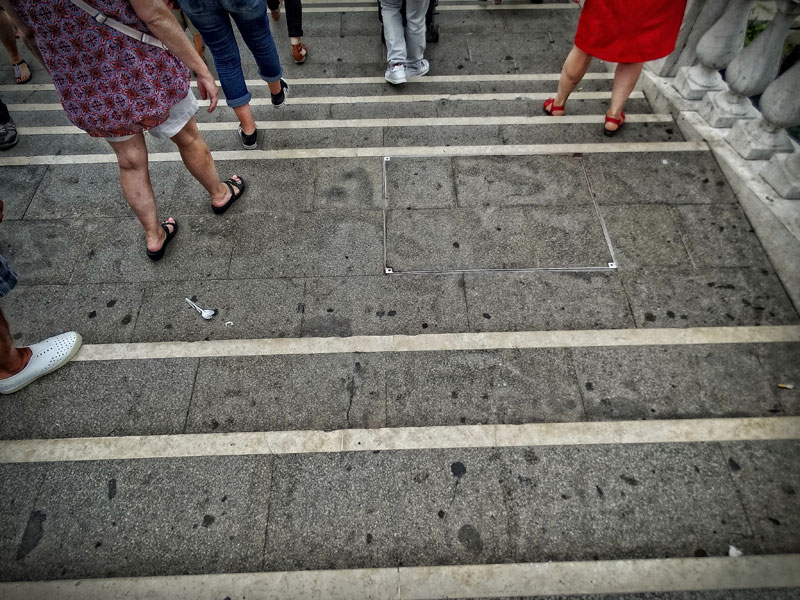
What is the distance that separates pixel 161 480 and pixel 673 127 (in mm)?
4839

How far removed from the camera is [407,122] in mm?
4449

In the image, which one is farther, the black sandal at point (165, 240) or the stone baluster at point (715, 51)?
the stone baluster at point (715, 51)

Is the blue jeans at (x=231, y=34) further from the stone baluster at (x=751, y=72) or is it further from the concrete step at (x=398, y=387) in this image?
the stone baluster at (x=751, y=72)

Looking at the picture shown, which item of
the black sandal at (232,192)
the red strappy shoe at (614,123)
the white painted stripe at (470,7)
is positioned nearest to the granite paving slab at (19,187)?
the black sandal at (232,192)

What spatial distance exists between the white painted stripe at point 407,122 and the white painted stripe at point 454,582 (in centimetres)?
363

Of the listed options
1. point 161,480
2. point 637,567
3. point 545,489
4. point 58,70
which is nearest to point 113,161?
point 58,70

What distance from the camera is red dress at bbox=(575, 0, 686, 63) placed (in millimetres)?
3471

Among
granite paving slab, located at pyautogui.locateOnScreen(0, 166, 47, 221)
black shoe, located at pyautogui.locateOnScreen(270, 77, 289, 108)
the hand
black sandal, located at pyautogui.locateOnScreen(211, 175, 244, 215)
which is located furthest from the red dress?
granite paving slab, located at pyautogui.locateOnScreen(0, 166, 47, 221)

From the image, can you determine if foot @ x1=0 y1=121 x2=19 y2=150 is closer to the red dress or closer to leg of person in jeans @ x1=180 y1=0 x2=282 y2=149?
leg of person in jeans @ x1=180 y1=0 x2=282 y2=149

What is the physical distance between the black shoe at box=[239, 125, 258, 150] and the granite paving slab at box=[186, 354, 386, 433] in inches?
87.7

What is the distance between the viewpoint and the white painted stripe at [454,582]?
2.09 metres

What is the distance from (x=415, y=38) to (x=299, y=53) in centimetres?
137

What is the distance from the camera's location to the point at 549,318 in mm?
3006

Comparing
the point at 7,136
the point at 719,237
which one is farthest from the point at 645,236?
the point at 7,136
